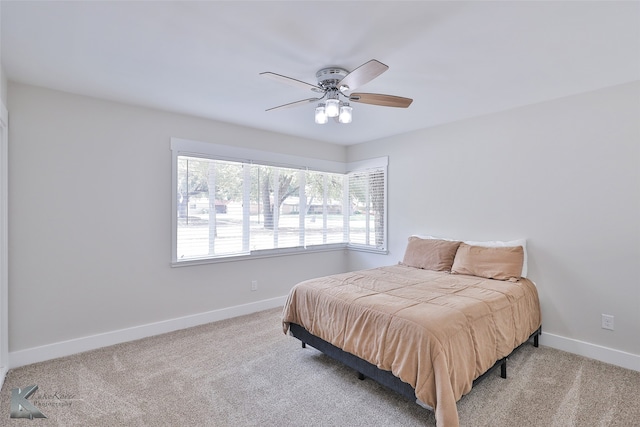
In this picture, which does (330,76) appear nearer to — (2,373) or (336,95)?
(336,95)

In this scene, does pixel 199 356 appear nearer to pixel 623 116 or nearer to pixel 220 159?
pixel 220 159

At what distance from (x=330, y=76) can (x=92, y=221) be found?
262cm

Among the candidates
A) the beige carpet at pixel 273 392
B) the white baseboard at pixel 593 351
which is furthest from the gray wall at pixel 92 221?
the white baseboard at pixel 593 351

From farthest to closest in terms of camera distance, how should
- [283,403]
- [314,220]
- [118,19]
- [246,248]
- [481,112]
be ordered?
[314,220]
[246,248]
[481,112]
[283,403]
[118,19]

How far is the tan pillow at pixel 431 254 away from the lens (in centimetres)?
350

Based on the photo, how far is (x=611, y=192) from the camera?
2760mm

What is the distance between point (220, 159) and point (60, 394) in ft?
8.55

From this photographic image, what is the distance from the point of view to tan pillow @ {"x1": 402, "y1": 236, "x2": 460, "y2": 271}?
11.5ft

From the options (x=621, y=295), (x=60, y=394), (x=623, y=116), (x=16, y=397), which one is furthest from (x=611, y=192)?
(x=16, y=397)

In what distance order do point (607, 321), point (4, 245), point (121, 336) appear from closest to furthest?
1. point (4, 245)
2. point (607, 321)
3. point (121, 336)

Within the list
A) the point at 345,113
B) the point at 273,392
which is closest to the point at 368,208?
the point at 345,113

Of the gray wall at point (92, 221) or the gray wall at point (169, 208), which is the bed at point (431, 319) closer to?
the gray wall at point (169, 208)

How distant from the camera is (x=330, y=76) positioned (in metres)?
2.35

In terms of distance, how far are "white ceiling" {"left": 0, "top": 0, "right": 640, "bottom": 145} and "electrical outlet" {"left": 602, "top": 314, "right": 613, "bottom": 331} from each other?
205 centimetres
